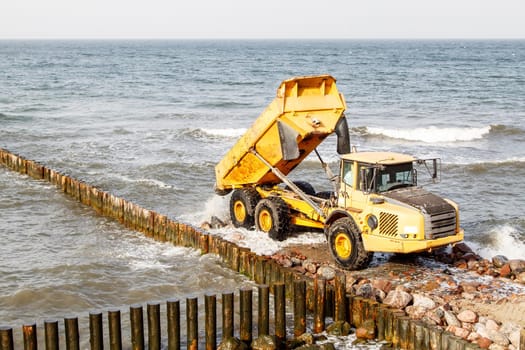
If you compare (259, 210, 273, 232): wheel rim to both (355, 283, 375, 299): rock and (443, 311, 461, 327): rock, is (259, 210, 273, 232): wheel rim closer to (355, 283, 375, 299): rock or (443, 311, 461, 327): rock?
(355, 283, 375, 299): rock

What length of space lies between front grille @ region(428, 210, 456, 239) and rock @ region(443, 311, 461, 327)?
2016 mm

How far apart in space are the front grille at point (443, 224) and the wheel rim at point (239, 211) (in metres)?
6.00

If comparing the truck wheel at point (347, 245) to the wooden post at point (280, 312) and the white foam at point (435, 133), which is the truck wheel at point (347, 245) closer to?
the wooden post at point (280, 312)

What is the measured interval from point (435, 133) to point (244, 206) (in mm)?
21759

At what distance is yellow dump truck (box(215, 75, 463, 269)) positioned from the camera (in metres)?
14.2

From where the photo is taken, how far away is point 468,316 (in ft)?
40.3

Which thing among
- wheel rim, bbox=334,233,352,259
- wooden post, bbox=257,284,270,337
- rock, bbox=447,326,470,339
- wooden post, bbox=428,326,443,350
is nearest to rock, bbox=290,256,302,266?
wheel rim, bbox=334,233,352,259

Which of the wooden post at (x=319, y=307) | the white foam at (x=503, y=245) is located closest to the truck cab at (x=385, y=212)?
the wooden post at (x=319, y=307)

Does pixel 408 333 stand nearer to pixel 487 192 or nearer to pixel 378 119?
pixel 487 192

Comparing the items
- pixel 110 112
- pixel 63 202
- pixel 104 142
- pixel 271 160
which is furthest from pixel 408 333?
pixel 110 112

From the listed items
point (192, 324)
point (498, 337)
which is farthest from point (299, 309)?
point (498, 337)

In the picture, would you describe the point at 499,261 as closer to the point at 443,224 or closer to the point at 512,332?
the point at 443,224

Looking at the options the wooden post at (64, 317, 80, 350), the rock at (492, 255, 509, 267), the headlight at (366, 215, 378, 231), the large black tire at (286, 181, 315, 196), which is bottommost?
the rock at (492, 255, 509, 267)

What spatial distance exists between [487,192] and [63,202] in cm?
1389
